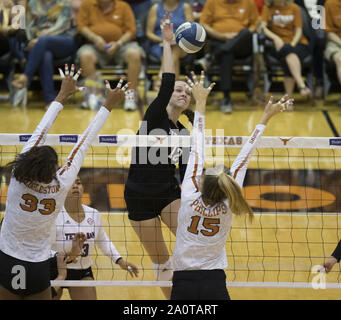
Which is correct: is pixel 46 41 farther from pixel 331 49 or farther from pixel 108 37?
pixel 331 49

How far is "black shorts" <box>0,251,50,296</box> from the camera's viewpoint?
14.8ft

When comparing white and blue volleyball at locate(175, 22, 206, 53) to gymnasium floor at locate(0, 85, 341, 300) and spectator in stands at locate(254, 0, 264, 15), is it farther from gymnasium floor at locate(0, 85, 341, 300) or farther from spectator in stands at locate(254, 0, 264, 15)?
spectator in stands at locate(254, 0, 264, 15)

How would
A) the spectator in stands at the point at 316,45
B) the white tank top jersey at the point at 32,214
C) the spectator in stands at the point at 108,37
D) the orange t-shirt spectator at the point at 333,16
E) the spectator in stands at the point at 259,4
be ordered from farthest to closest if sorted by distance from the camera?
1. the spectator in stands at the point at 259,4
2. the spectator in stands at the point at 316,45
3. the orange t-shirt spectator at the point at 333,16
4. the spectator in stands at the point at 108,37
5. the white tank top jersey at the point at 32,214

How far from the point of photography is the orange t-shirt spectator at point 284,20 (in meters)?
11.8

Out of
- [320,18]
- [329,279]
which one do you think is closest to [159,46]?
[320,18]

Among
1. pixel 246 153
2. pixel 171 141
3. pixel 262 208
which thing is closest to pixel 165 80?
pixel 171 141

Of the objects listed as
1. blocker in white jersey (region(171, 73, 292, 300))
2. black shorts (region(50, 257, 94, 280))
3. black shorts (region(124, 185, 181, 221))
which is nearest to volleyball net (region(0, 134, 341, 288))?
black shorts (region(50, 257, 94, 280))

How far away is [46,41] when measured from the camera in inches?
455

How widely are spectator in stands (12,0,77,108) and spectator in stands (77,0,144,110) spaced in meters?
0.32

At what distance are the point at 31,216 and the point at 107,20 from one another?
7.86 m

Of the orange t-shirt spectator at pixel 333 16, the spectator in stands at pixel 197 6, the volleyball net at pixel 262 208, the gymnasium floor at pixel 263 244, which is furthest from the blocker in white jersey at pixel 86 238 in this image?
the orange t-shirt spectator at pixel 333 16

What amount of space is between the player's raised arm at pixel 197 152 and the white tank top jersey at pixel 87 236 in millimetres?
1394

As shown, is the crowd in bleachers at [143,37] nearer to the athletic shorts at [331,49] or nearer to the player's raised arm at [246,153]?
the athletic shorts at [331,49]
